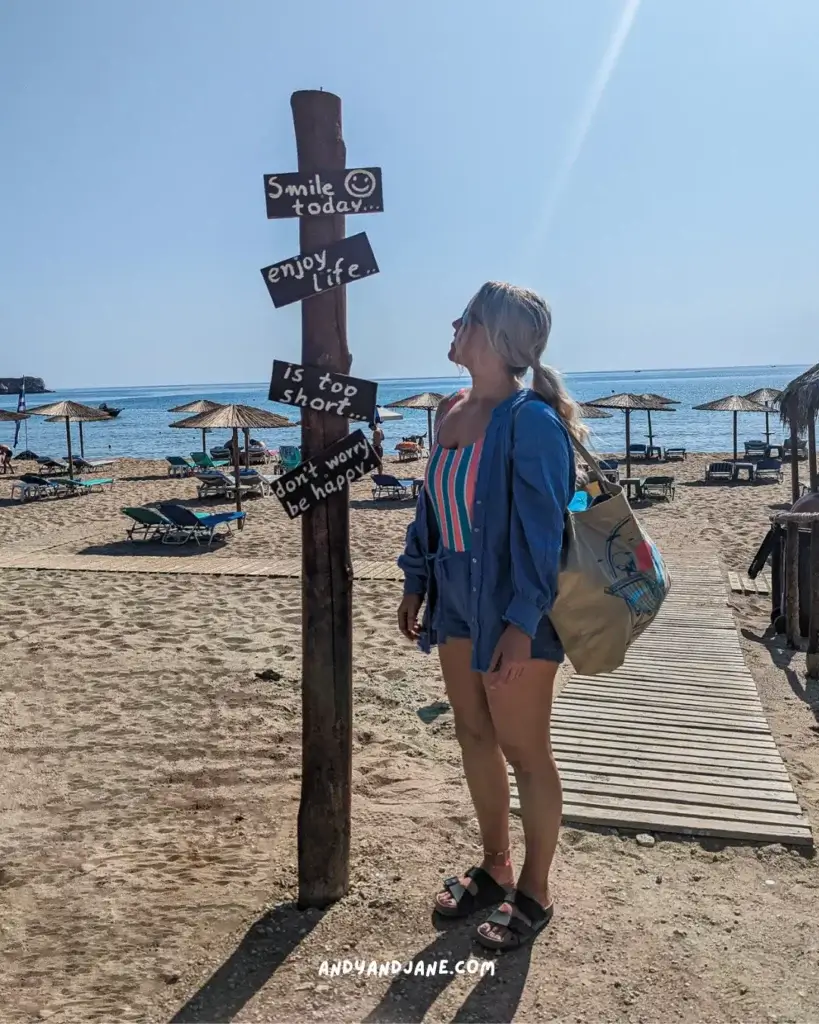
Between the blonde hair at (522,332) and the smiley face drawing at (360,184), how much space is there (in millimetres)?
576

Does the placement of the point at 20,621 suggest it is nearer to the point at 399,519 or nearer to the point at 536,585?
the point at 536,585

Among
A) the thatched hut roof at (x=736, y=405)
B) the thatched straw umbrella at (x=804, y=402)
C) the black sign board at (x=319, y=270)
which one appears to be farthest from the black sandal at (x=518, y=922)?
the thatched hut roof at (x=736, y=405)

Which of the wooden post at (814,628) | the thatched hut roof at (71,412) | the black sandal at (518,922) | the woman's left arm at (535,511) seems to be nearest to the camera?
the woman's left arm at (535,511)

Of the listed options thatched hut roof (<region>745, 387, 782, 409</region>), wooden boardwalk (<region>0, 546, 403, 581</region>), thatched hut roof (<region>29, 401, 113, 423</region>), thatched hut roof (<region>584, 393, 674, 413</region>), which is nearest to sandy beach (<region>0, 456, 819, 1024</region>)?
wooden boardwalk (<region>0, 546, 403, 581</region>)

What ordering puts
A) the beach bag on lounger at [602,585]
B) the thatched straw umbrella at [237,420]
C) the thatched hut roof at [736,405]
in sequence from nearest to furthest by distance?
1. the beach bag on lounger at [602,585]
2. the thatched straw umbrella at [237,420]
3. the thatched hut roof at [736,405]

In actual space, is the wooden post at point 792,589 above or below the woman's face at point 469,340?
below

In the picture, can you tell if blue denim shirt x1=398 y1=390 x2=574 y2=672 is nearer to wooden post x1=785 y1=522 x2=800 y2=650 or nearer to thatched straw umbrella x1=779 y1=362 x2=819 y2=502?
wooden post x1=785 y1=522 x2=800 y2=650

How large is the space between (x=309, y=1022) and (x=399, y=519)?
11.9m

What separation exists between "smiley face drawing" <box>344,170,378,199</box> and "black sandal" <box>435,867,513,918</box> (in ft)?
6.74

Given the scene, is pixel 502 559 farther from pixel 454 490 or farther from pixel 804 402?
pixel 804 402

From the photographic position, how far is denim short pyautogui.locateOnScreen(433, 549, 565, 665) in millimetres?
2178

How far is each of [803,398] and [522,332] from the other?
7.95m

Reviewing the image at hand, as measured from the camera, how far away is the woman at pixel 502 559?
207cm

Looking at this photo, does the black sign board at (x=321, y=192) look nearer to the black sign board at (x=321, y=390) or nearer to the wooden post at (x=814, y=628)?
the black sign board at (x=321, y=390)
